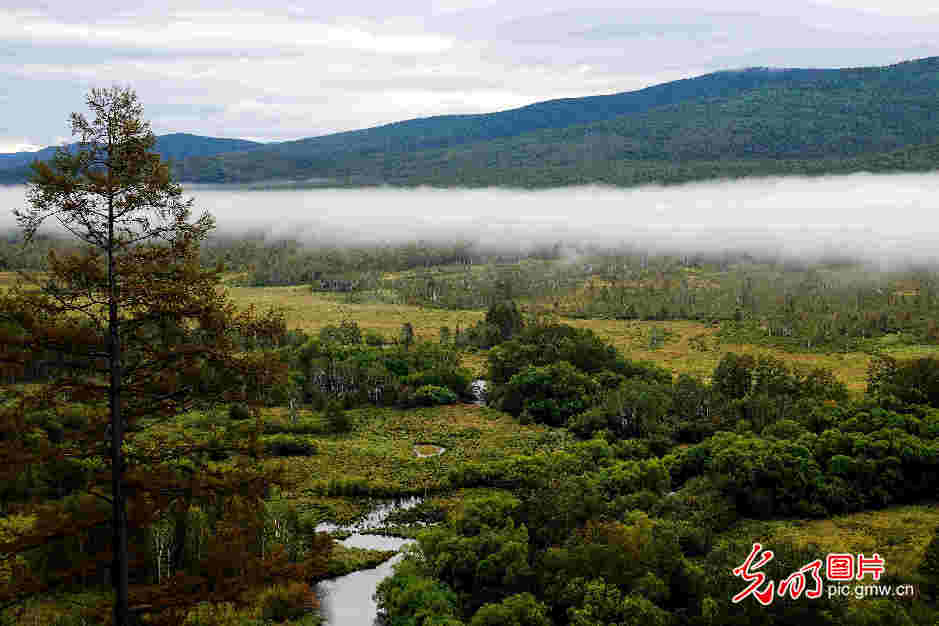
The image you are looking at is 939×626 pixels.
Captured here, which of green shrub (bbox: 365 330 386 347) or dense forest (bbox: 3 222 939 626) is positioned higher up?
dense forest (bbox: 3 222 939 626)

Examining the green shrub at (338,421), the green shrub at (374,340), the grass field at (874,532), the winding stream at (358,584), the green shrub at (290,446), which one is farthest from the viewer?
the green shrub at (374,340)

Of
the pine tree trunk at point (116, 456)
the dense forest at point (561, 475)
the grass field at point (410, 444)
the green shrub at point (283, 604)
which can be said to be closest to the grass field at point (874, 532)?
the dense forest at point (561, 475)

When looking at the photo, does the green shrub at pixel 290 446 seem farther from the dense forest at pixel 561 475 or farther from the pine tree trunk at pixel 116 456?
the pine tree trunk at pixel 116 456

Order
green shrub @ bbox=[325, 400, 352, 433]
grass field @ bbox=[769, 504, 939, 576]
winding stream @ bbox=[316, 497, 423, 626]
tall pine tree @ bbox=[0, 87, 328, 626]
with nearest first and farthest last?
1. tall pine tree @ bbox=[0, 87, 328, 626]
2. winding stream @ bbox=[316, 497, 423, 626]
3. grass field @ bbox=[769, 504, 939, 576]
4. green shrub @ bbox=[325, 400, 352, 433]

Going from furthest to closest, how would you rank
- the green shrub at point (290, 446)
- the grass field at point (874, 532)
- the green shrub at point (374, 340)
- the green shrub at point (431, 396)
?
the green shrub at point (374, 340), the green shrub at point (431, 396), the green shrub at point (290, 446), the grass field at point (874, 532)

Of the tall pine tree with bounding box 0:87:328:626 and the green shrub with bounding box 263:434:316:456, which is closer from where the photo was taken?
the tall pine tree with bounding box 0:87:328:626

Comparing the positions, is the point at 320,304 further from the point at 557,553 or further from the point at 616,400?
the point at 557,553

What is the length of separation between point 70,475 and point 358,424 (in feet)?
82.9

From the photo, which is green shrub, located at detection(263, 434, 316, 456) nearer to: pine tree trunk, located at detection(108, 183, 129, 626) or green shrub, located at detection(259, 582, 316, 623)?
green shrub, located at detection(259, 582, 316, 623)

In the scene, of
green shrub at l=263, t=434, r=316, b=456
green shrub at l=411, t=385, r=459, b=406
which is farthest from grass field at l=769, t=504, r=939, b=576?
green shrub at l=411, t=385, r=459, b=406

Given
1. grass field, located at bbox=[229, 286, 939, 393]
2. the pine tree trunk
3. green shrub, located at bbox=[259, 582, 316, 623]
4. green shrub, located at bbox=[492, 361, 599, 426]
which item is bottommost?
grass field, located at bbox=[229, 286, 939, 393]

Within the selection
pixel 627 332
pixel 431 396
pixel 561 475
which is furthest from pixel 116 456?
pixel 627 332

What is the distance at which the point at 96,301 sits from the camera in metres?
12.8

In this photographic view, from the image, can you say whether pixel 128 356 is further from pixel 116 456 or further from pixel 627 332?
pixel 627 332
